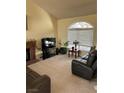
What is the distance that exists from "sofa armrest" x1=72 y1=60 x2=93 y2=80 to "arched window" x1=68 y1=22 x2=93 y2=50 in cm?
259

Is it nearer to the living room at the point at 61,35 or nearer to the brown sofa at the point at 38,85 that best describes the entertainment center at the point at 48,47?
the living room at the point at 61,35

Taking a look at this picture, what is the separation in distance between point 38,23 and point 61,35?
1.69 meters

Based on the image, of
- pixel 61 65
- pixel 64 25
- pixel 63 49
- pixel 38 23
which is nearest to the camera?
pixel 61 65

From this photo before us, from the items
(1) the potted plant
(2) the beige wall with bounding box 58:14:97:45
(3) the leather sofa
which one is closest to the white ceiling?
(2) the beige wall with bounding box 58:14:97:45

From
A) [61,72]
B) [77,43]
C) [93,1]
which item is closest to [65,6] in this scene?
[93,1]

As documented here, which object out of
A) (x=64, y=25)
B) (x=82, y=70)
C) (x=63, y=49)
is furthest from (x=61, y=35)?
(x=82, y=70)

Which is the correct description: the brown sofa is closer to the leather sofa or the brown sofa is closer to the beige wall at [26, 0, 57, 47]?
the leather sofa

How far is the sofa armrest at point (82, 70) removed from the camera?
3715 millimetres

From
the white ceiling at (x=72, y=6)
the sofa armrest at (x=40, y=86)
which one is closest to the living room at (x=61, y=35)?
the white ceiling at (x=72, y=6)

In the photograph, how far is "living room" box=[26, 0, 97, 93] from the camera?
4.30m

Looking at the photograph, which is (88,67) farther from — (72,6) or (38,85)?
(72,6)

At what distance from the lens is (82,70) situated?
390 cm
